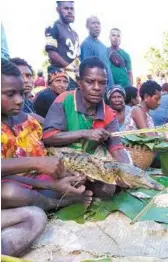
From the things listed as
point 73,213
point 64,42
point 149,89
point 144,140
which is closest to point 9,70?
point 73,213

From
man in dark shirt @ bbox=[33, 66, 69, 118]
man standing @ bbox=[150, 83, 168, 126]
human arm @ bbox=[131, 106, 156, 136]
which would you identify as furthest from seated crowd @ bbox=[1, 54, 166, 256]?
man standing @ bbox=[150, 83, 168, 126]

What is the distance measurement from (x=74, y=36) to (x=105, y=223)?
225cm

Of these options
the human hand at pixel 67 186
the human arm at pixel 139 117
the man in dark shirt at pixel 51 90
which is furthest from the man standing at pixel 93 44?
the human hand at pixel 67 186

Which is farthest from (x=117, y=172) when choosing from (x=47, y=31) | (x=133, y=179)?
(x=47, y=31)

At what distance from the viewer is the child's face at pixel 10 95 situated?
1.92 meters

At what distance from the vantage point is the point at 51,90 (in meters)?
3.64

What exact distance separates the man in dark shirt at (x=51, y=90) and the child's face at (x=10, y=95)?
156 centimetres

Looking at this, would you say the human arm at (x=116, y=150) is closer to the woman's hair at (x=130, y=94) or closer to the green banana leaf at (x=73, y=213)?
the green banana leaf at (x=73, y=213)

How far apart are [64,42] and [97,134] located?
5.35 feet

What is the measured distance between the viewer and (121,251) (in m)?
1.88

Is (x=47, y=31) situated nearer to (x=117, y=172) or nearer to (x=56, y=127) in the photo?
(x=56, y=127)

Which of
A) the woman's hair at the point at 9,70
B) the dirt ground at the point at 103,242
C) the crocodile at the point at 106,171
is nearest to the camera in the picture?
the dirt ground at the point at 103,242

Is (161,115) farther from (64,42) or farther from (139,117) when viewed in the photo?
(64,42)

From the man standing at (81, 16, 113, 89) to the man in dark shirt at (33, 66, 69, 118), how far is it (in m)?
0.87
